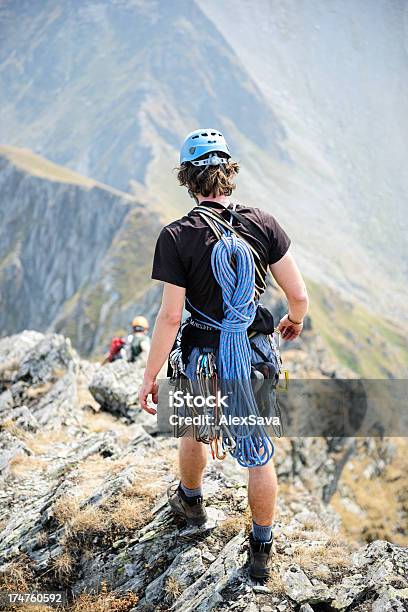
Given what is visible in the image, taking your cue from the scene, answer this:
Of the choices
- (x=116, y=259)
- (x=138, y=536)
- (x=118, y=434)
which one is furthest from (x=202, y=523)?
(x=116, y=259)

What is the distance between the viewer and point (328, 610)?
218 inches

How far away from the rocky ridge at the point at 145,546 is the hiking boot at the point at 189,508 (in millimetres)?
134

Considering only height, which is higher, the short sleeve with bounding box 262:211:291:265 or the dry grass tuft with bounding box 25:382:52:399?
the short sleeve with bounding box 262:211:291:265

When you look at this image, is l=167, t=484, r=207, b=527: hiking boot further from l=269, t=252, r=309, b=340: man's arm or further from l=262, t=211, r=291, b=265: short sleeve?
l=262, t=211, r=291, b=265: short sleeve

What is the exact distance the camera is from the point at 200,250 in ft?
17.8

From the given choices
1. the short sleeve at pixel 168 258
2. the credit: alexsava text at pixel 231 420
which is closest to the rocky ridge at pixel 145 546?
the credit: alexsava text at pixel 231 420

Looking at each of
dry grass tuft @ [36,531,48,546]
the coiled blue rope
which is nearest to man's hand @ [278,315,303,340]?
the coiled blue rope

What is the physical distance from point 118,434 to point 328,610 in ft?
23.3

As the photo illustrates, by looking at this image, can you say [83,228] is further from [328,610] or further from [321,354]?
[328,610]

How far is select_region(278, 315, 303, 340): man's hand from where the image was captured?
658 cm

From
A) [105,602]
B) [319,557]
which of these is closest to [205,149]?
[319,557]

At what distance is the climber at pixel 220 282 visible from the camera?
5445mm

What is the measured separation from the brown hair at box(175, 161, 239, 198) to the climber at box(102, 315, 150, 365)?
475 inches

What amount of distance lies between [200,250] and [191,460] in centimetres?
273
